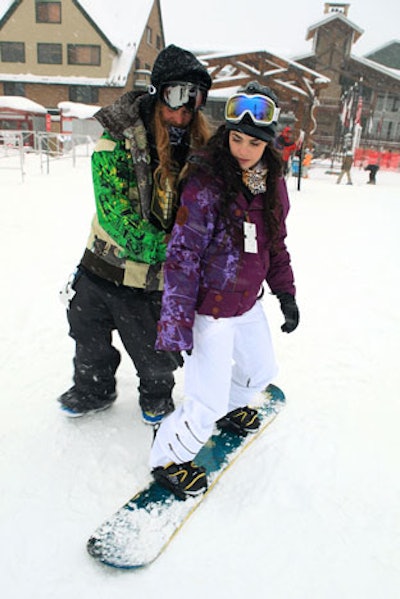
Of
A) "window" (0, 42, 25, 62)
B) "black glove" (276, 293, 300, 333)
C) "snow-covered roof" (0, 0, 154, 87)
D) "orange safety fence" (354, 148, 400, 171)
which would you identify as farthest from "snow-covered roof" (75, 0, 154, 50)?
"black glove" (276, 293, 300, 333)

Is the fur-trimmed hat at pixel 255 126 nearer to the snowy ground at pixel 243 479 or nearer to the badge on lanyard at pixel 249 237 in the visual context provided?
the badge on lanyard at pixel 249 237

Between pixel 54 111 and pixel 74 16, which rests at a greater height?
pixel 74 16

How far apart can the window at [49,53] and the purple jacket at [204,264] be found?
33.2 meters

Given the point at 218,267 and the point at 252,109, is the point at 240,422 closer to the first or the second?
the point at 218,267

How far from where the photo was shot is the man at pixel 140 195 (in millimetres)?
1900

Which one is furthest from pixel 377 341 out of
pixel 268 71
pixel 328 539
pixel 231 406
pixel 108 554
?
pixel 268 71

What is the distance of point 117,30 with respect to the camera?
3036 cm

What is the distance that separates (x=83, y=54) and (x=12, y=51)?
5383 millimetres

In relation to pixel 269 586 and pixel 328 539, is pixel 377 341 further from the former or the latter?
pixel 269 586

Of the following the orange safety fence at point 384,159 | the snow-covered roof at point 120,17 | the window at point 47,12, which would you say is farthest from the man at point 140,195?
the window at point 47,12

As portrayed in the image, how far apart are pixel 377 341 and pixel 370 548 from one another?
7.18ft

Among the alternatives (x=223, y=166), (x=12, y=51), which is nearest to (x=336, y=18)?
(x=12, y=51)

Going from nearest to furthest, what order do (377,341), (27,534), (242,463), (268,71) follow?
(27,534), (242,463), (377,341), (268,71)

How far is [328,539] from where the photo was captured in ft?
6.14
